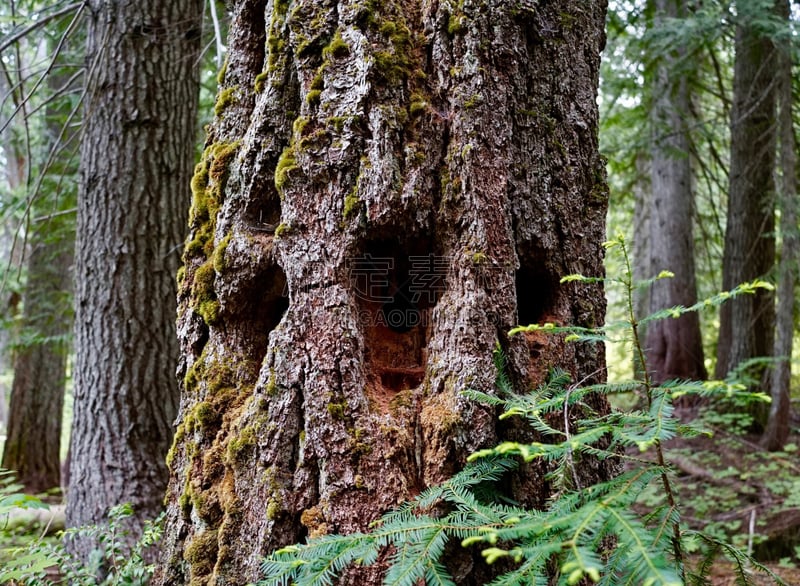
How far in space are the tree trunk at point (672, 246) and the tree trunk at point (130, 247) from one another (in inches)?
275

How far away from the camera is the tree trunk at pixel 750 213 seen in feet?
25.6

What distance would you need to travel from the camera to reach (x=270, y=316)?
98.7 inches

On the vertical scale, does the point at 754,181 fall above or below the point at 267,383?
above

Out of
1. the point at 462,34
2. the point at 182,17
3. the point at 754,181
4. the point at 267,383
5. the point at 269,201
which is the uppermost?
the point at 182,17

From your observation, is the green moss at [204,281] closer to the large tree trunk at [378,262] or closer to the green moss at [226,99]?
the large tree trunk at [378,262]

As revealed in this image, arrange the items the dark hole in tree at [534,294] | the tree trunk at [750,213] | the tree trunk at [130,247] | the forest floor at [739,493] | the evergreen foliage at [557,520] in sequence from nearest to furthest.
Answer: the evergreen foliage at [557,520] < the dark hole in tree at [534,294] < the tree trunk at [130,247] < the forest floor at [739,493] < the tree trunk at [750,213]

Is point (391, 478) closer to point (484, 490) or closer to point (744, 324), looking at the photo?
point (484, 490)

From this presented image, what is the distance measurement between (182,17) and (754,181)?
24.6 ft

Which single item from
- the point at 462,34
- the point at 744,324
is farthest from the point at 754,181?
the point at 462,34

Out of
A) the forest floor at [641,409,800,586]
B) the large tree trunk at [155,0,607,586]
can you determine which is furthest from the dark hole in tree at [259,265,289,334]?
the forest floor at [641,409,800,586]

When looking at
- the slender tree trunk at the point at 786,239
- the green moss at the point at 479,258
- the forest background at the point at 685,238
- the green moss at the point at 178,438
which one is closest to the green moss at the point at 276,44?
the green moss at the point at 479,258

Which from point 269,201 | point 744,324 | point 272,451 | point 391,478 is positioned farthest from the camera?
point 744,324

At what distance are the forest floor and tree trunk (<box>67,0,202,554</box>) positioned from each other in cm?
438

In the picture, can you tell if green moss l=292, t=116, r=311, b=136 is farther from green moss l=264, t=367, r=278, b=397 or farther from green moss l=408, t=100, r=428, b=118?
green moss l=264, t=367, r=278, b=397
